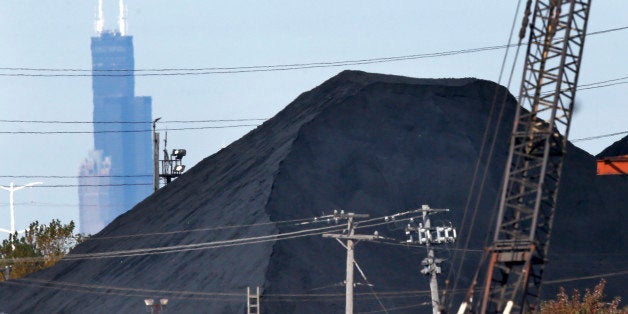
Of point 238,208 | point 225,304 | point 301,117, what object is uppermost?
point 301,117

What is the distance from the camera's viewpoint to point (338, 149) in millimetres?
91000

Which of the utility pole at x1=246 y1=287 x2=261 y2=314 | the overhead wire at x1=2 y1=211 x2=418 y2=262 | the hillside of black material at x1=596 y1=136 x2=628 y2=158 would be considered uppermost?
the hillside of black material at x1=596 y1=136 x2=628 y2=158

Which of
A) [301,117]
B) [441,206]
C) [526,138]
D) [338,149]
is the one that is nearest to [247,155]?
[301,117]

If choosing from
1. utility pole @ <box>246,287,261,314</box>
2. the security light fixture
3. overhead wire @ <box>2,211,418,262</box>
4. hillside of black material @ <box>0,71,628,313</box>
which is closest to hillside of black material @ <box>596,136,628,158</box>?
hillside of black material @ <box>0,71,628,313</box>

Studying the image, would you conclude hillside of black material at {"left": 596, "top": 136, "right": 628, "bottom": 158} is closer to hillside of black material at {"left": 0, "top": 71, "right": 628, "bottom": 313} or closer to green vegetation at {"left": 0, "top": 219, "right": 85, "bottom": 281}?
hillside of black material at {"left": 0, "top": 71, "right": 628, "bottom": 313}

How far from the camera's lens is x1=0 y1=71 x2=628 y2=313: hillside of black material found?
7906cm

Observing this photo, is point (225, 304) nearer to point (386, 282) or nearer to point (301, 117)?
point (386, 282)

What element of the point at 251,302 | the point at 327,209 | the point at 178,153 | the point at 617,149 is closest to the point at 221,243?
the point at 327,209

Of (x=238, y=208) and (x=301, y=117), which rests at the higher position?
(x=301, y=117)

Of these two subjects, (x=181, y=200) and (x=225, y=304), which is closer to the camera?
(x=225, y=304)

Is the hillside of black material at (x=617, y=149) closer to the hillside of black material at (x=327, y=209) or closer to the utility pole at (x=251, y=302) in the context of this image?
the hillside of black material at (x=327, y=209)

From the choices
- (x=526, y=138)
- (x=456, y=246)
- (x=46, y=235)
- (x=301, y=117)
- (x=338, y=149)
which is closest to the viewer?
(x=526, y=138)

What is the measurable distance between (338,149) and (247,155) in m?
11.0

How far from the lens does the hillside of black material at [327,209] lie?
79.1 metres
